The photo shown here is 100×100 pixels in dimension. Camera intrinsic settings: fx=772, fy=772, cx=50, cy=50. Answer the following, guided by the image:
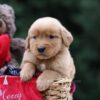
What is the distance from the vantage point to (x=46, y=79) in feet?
9.41

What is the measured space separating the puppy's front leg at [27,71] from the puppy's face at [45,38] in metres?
0.05

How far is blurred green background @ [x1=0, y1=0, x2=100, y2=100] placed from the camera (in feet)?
19.4

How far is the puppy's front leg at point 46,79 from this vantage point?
286 cm

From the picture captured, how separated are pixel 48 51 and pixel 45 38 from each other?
50 millimetres

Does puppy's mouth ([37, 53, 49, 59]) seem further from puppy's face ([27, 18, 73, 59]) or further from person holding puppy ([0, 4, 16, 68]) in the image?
person holding puppy ([0, 4, 16, 68])

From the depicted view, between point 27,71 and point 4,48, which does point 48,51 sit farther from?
point 4,48

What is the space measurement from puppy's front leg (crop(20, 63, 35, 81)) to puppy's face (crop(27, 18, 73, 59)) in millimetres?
53

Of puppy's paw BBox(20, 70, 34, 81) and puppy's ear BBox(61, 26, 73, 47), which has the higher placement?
puppy's ear BBox(61, 26, 73, 47)

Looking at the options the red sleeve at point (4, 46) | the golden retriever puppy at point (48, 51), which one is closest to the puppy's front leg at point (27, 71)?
the golden retriever puppy at point (48, 51)

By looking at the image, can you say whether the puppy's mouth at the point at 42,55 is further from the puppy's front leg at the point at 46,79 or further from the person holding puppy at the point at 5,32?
the person holding puppy at the point at 5,32

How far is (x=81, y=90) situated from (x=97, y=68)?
0.23 metres

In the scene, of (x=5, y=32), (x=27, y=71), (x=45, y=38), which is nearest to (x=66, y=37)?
(x=45, y=38)

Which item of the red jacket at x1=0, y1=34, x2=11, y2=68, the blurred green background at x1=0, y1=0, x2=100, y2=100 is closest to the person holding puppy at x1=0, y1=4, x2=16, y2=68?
the red jacket at x1=0, y1=34, x2=11, y2=68

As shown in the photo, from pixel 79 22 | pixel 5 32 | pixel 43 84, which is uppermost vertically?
pixel 5 32
